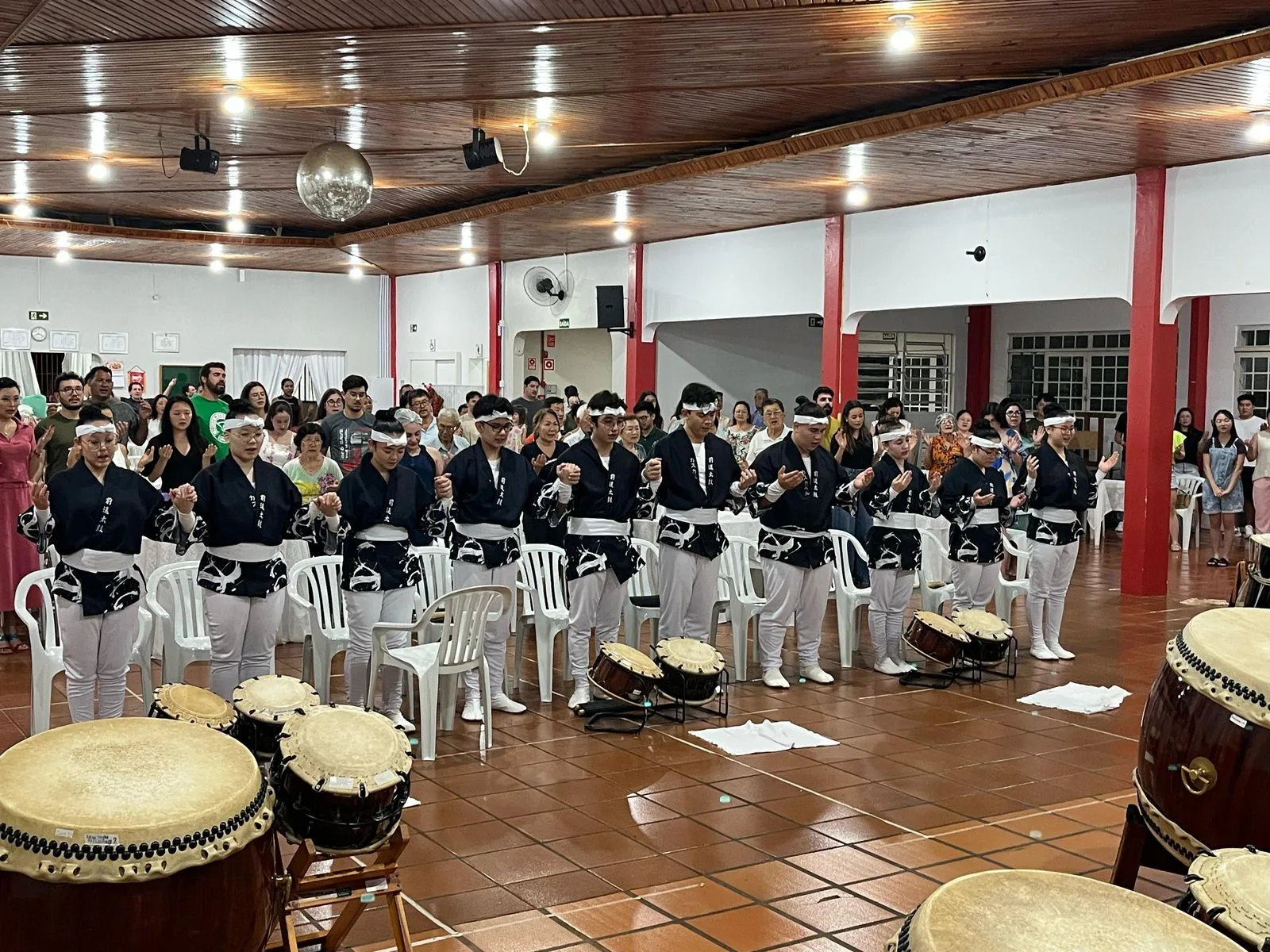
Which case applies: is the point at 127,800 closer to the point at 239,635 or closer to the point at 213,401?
the point at 239,635

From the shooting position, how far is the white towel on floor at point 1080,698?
720cm

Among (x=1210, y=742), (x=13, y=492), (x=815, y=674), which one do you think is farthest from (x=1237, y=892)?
(x=13, y=492)

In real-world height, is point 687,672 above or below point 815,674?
above

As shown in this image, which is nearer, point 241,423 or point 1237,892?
point 1237,892

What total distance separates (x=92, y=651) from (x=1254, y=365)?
14562mm

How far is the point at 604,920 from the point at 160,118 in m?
8.19

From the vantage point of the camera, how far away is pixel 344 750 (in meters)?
3.51

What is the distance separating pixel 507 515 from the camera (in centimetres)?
687

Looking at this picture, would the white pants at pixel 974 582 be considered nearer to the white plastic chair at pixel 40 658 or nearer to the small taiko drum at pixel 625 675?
the small taiko drum at pixel 625 675

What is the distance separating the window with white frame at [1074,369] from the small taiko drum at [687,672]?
1196 cm

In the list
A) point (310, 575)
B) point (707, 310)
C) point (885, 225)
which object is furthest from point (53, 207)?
point (310, 575)

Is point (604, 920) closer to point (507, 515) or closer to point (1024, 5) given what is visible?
point (507, 515)

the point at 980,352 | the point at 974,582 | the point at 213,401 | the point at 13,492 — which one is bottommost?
the point at 974,582

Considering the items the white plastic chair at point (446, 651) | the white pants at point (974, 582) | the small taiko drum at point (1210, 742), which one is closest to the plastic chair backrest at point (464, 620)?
the white plastic chair at point (446, 651)
